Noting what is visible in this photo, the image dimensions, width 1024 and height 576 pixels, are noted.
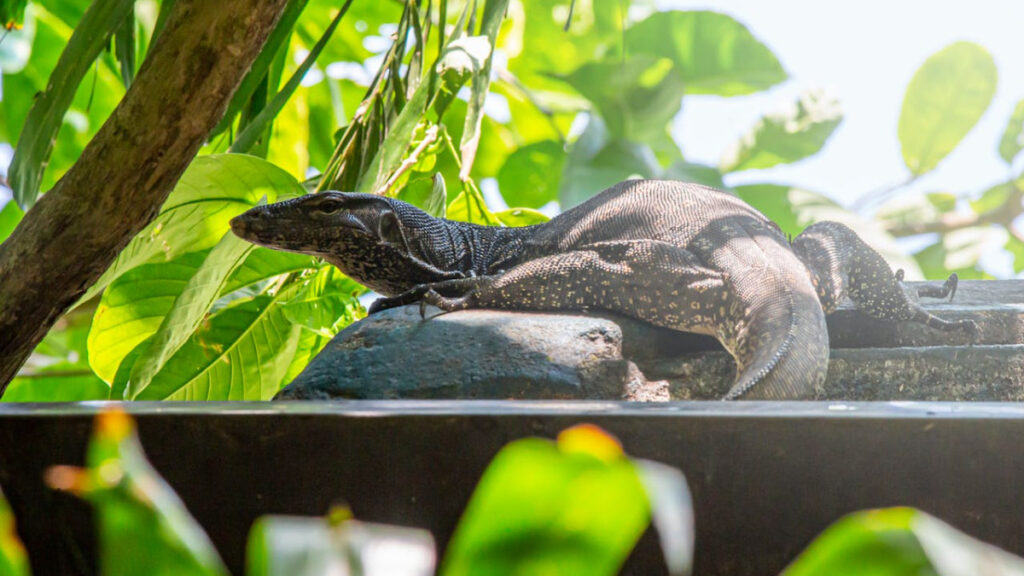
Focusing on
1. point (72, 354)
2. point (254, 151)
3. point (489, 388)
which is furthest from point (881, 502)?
point (72, 354)

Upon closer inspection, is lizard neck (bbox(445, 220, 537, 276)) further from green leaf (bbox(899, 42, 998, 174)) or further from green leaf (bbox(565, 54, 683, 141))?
green leaf (bbox(899, 42, 998, 174))

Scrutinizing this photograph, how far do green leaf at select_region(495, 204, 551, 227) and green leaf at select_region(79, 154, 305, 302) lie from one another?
70 cm

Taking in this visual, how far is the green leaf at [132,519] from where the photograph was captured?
0.99 ft

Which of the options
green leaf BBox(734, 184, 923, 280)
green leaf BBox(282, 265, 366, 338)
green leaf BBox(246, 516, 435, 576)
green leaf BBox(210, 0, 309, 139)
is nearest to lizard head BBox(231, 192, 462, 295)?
green leaf BBox(282, 265, 366, 338)

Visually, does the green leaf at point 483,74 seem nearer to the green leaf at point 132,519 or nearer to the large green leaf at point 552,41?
the green leaf at point 132,519

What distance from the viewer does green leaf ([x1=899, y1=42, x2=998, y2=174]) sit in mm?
3398

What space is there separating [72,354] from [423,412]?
13.4 ft

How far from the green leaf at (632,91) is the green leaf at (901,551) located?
300cm

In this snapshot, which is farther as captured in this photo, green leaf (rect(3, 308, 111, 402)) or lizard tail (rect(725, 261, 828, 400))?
green leaf (rect(3, 308, 111, 402))

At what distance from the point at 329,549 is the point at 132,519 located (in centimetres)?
7

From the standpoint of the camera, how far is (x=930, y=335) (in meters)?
1.97

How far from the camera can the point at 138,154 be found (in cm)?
113

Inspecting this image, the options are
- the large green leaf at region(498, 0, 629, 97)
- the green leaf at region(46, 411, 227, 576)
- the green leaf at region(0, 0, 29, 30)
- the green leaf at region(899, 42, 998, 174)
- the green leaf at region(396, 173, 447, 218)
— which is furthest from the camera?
the large green leaf at region(498, 0, 629, 97)

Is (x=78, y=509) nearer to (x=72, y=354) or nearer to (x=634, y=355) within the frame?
(x=634, y=355)
